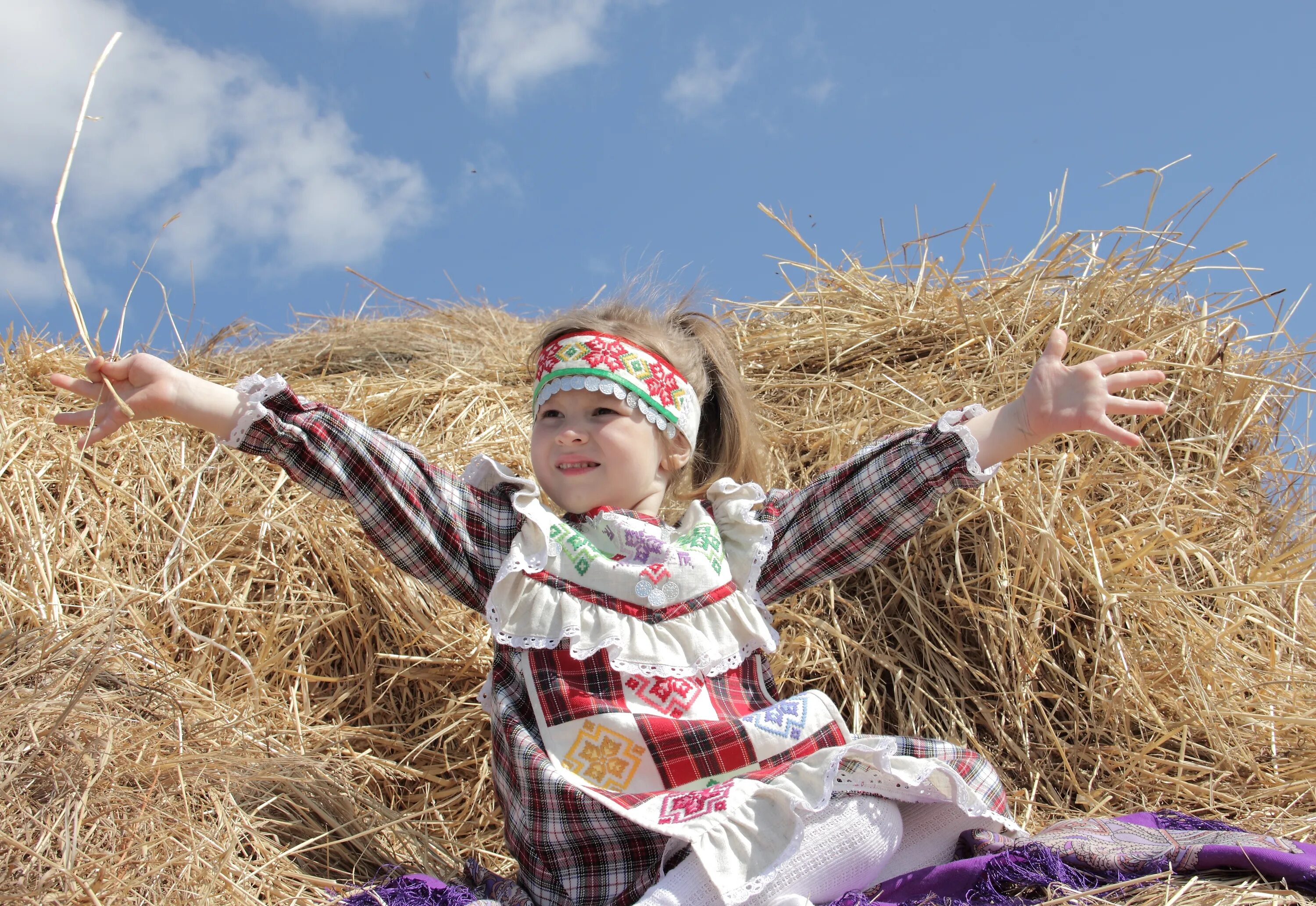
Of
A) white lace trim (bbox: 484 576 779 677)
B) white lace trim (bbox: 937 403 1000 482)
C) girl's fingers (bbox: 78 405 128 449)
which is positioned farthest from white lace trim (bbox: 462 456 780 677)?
girl's fingers (bbox: 78 405 128 449)

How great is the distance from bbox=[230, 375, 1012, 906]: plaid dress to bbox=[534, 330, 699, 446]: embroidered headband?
0.89 ft

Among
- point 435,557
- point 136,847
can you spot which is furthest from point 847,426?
point 136,847

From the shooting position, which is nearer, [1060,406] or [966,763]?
→ [966,763]

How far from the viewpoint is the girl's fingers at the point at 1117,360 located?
6.70 ft

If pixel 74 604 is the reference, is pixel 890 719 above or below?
below

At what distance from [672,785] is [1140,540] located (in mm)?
1637

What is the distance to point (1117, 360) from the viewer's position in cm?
207

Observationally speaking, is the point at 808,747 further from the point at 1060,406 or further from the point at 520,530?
the point at 1060,406

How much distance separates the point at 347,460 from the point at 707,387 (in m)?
0.89

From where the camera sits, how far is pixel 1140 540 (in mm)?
2812

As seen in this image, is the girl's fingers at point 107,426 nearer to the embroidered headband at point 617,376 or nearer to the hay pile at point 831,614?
the hay pile at point 831,614

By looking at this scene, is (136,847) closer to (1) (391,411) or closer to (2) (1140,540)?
(1) (391,411)

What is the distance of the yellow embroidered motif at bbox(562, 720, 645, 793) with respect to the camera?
1.89 m

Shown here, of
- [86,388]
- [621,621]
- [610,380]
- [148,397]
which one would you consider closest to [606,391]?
[610,380]
